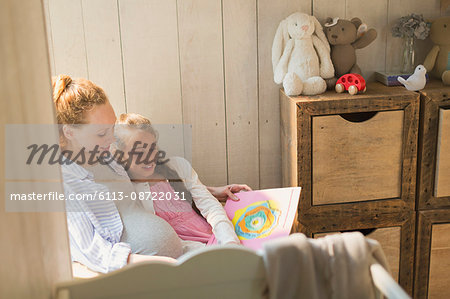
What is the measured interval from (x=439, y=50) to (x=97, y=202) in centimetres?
129

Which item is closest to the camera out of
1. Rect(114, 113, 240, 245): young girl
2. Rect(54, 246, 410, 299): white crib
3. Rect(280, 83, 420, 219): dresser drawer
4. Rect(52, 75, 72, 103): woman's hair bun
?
Rect(54, 246, 410, 299): white crib

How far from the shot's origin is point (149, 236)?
55.3 inches

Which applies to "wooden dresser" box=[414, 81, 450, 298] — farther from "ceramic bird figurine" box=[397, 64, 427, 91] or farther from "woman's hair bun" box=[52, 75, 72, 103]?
"woman's hair bun" box=[52, 75, 72, 103]

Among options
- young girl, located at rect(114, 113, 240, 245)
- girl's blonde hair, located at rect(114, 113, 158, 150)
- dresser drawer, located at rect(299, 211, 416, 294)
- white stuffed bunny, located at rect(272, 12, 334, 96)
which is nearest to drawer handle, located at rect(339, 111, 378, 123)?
white stuffed bunny, located at rect(272, 12, 334, 96)

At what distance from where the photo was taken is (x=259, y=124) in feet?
6.47

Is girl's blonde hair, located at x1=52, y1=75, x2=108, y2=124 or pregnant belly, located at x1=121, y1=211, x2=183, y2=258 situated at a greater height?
girl's blonde hair, located at x1=52, y1=75, x2=108, y2=124

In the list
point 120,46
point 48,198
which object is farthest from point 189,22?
point 48,198

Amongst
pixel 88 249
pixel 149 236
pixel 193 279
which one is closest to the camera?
pixel 193 279

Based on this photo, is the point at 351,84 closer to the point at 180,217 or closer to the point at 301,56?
the point at 301,56

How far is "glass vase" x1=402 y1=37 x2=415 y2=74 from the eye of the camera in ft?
6.11

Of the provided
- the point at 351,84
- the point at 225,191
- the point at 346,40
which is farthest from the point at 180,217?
the point at 346,40

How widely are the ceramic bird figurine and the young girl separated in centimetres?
72

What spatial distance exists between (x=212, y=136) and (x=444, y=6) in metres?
0.95

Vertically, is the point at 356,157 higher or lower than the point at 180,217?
higher
